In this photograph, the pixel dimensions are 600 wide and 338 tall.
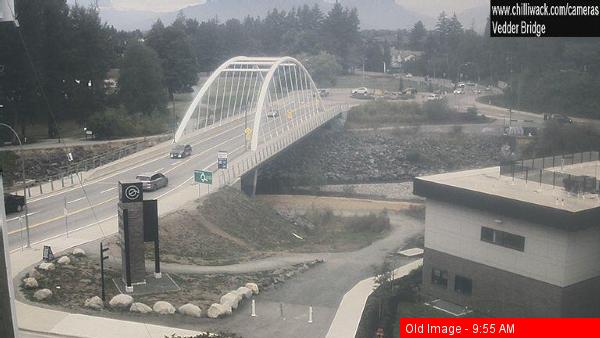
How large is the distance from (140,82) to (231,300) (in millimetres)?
22967

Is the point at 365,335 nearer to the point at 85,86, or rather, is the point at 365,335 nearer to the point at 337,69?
the point at 85,86

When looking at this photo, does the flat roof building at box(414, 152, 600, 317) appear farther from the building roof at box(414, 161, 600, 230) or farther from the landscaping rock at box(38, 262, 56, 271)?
the landscaping rock at box(38, 262, 56, 271)

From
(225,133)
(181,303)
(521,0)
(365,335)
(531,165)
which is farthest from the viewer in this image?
(225,133)

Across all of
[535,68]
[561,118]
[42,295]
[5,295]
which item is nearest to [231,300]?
[42,295]

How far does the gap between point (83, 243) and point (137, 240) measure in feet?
8.41

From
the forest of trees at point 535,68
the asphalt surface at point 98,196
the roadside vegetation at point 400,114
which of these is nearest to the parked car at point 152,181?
the asphalt surface at point 98,196

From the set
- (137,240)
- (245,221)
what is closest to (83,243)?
(137,240)

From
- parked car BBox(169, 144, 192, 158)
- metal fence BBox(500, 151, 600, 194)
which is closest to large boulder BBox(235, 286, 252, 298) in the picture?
metal fence BBox(500, 151, 600, 194)

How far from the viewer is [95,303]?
10219 millimetres

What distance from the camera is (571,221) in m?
9.90

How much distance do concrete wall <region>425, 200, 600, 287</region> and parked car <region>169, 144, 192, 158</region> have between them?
13.0 metres

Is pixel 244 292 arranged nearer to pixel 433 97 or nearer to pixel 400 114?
pixel 400 114

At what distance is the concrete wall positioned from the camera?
33.4 feet

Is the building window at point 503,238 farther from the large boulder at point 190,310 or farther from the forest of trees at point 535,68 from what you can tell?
the forest of trees at point 535,68
